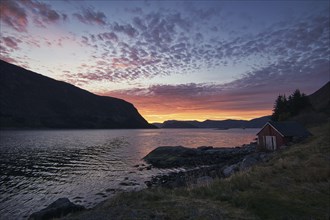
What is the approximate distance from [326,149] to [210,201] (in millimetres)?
25587

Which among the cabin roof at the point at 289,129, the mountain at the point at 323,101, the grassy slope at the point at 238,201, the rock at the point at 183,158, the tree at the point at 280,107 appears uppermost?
the mountain at the point at 323,101

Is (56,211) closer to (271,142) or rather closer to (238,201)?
(238,201)

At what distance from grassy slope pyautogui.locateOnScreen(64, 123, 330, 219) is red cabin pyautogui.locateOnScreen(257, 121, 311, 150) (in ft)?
109

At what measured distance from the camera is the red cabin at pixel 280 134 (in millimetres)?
49469

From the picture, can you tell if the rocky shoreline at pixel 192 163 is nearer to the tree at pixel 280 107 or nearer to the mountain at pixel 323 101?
the tree at pixel 280 107

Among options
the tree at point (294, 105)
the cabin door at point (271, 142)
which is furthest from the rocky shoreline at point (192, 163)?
the tree at point (294, 105)

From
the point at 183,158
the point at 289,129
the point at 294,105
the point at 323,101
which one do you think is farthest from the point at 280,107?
the point at 323,101

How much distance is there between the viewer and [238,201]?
13180 millimetres

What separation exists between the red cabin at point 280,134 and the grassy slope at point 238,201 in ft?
109

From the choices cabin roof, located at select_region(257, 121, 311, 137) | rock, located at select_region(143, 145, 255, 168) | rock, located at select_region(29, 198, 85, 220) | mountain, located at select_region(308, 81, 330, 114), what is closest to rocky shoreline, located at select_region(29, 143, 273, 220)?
rock, located at select_region(143, 145, 255, 168)

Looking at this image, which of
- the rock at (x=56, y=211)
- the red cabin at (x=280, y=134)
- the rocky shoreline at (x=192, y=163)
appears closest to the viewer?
the rock at (x=56, y=211)

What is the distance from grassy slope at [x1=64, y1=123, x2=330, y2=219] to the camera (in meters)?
11.5

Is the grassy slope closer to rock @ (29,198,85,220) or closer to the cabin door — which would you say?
rock @ (29,198,85,220)

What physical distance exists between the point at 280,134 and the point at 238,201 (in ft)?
137
